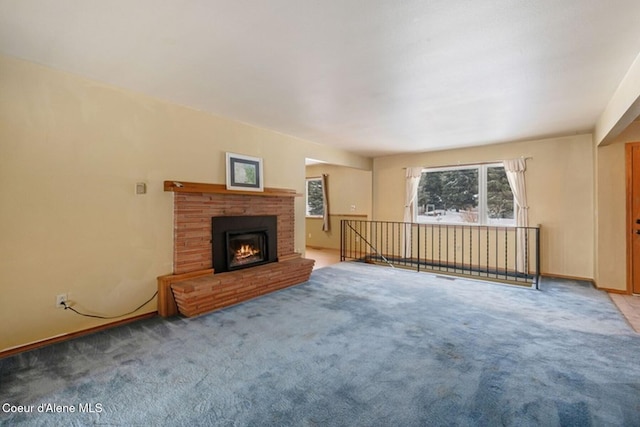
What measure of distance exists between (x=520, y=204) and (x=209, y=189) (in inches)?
210

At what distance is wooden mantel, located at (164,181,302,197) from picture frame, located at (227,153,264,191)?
3.1 inches

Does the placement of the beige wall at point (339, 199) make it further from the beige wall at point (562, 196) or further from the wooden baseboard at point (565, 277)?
the wooden baseboard at point (565, 277)

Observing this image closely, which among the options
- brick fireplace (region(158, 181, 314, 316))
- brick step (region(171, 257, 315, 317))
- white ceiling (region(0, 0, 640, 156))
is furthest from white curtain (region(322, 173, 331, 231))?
white ceiling (region(0, 0, 640, 156))

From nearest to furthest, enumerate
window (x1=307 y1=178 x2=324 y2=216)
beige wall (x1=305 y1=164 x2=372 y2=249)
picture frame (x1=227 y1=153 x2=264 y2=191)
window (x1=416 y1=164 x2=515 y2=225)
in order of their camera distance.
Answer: picture frame (x1=227 y1=153 x2=264 y2=191)
window (x1=416 y1=164 x2=515 y2=225)
beige wall (x1=305 y1=164 x2=372 y2=249)
window (x1=307 y1=178 x2=324 y2=216)

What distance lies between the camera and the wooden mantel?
350 cm

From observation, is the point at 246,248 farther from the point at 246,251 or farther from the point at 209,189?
the point at 209,189

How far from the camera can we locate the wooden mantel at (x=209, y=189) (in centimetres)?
350

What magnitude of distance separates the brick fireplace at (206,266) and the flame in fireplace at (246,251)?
0.22m

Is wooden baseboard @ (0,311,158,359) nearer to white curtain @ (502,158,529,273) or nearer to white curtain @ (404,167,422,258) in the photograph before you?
white curtain @ (404,167,422,258)

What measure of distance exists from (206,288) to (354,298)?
6.25 feet

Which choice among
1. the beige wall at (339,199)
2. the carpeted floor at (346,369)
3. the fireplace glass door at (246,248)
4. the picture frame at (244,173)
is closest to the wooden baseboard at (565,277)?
the carpeted floor at (346,369)

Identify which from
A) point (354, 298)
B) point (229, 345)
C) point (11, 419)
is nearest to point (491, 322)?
point (354, 298)

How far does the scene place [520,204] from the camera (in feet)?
17.8

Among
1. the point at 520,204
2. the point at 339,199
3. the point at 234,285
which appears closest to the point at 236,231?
the point at 234,285
